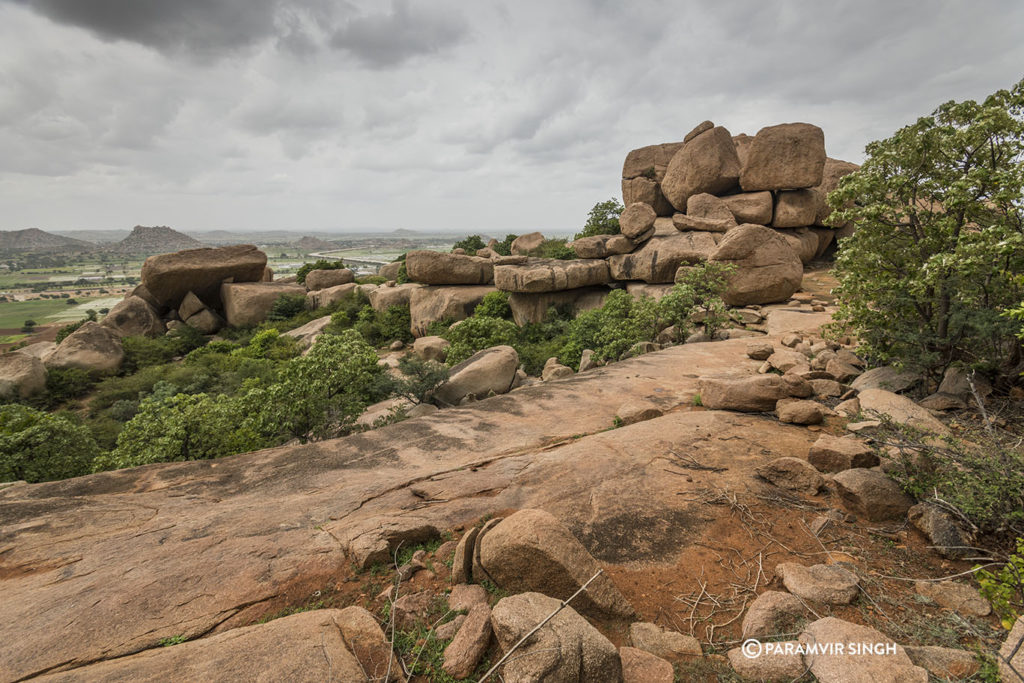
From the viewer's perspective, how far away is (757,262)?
18.7 metres

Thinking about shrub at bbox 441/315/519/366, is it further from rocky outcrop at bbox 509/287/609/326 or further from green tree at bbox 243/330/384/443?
green tree at bbox 243/330/384/443

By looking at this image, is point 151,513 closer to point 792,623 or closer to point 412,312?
point 792,623

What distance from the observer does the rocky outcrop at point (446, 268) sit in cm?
2697

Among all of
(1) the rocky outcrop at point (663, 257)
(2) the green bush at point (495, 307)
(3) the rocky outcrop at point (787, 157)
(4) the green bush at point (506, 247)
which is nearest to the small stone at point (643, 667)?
(1) the rocky outcrop at point (663, 257)

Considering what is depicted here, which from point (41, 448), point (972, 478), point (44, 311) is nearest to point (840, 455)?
point (972, 478)

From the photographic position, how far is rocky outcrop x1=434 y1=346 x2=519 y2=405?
509 inches

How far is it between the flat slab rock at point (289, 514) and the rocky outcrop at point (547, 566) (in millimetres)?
584

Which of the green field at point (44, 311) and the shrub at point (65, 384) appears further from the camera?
the green field at point (44, 311)

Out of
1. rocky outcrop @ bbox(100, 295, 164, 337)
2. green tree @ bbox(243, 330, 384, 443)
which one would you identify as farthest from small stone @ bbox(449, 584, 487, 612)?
rocky outcrop @ bbox(100, 295, 164, 337)

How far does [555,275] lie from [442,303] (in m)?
7.87

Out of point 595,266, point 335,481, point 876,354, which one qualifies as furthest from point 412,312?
point 876,354

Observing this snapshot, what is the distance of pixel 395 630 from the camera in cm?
337

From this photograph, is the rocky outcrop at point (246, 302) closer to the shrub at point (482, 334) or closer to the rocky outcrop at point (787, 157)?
the shrub at point (482, 334)

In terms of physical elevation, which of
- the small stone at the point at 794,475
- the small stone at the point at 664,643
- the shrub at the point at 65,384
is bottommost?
the shrub at the point at 65,384
